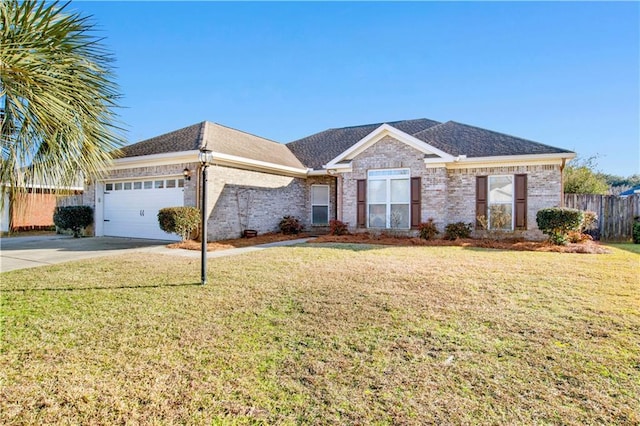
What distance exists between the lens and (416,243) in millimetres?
12656

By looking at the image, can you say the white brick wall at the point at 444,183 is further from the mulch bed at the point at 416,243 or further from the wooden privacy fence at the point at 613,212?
the wooden privacy fence at the point at 613,212

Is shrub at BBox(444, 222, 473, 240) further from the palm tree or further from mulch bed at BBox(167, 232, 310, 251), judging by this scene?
the palm tree

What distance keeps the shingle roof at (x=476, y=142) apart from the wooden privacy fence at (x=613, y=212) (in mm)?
4062

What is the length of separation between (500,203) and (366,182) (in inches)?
214

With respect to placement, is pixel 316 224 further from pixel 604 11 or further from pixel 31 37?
pixel 31 37

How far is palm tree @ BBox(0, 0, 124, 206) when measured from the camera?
4008mm

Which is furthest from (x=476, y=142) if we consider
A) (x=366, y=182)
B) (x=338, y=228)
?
(x=338, y=228)

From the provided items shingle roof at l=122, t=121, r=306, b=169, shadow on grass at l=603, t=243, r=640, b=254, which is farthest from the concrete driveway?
shadow on grass at l=603, t=243, r=640, b=254

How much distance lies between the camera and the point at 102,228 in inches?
643

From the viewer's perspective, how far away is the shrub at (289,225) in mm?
16984

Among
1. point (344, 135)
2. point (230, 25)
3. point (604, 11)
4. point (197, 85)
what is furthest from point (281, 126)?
point (604, 11)

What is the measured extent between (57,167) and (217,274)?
142 inches

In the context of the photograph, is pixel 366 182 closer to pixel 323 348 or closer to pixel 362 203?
pixel 362 203

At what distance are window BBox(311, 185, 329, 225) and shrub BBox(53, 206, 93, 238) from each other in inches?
414
